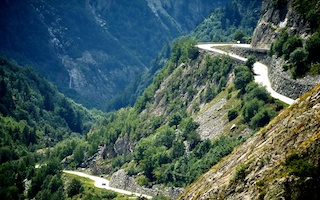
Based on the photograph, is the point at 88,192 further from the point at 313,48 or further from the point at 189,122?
the point at 313,48

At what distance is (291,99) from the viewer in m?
105

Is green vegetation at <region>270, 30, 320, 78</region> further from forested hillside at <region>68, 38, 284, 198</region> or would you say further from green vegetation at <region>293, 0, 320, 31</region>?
forested hillside at <region>68, 38, 284, 198</region>

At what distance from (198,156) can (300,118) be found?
7160cm

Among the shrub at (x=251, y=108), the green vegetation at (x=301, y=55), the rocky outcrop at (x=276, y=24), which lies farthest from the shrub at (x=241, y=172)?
the rocky outcrop at (x=276, y=24)

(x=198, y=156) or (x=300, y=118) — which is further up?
(x=300, y=118)

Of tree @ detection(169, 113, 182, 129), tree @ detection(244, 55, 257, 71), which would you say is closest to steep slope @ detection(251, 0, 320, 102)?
tree @ detection(244, 55, 257, 71)

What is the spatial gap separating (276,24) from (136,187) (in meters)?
60.6

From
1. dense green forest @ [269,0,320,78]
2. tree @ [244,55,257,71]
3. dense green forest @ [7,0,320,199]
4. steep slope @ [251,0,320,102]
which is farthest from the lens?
tree @ [244,55,257,71]

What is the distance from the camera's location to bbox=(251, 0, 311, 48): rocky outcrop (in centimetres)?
11891

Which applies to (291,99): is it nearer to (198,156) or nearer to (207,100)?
A: (198,156)

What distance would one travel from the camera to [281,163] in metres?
50.1

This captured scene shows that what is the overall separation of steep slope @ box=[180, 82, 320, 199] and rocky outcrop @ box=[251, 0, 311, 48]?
62758mm

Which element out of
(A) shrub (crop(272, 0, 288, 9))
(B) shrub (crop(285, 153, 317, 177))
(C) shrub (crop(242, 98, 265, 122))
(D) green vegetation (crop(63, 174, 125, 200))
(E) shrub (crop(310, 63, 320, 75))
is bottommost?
(D) green vegetation (crop(63, 174, 125, 200))

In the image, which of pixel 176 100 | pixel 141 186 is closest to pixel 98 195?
pixel 141 186
